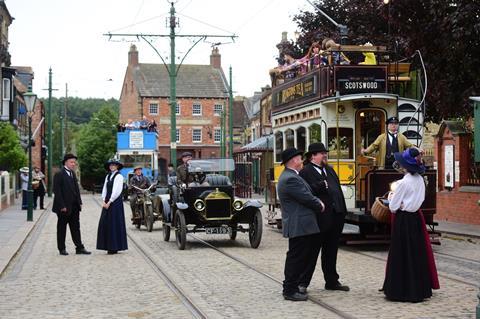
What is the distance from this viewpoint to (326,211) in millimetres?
9492

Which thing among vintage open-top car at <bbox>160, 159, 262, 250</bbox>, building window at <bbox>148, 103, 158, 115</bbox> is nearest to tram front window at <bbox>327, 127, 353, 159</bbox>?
vintage open-top car at <bbox>160, 159, 262, 250</bbox>

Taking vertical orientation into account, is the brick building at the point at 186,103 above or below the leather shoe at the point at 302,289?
above

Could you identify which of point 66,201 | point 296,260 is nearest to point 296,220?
point 296,260

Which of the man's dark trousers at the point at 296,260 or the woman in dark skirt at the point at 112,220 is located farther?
the woman in dark skirt at the point at 112,220

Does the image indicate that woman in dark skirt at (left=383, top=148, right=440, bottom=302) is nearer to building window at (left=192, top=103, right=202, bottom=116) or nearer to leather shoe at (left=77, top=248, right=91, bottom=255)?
leather shoe at (left=77, top=248, right=91, bottom=255)

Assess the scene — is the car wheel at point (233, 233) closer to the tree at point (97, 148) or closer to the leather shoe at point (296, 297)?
the leather shoe at point (296, 297)

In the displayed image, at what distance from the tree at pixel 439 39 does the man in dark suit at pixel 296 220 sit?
38.2 feet

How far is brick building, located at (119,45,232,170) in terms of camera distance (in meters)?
75.6

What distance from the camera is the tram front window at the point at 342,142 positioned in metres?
15.7

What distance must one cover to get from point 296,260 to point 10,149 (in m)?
26.2

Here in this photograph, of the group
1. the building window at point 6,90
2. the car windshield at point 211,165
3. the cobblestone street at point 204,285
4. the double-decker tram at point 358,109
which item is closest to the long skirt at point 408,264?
the cobblestone street at point 204,285

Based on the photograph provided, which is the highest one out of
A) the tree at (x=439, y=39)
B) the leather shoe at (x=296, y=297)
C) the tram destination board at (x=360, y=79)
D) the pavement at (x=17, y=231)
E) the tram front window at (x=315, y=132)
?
the tree at (x=439, y=39)

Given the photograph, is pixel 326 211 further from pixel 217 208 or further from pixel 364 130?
pixel 364 130

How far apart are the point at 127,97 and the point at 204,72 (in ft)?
28.0
